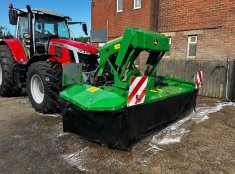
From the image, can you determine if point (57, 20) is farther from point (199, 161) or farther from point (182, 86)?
point (199, 161)

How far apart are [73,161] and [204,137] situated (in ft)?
7.98

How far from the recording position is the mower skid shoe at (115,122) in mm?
3688

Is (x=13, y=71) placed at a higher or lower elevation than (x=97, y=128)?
higher

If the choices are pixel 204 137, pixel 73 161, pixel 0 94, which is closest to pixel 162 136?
pixel 204 137

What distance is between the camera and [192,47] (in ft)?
32.8

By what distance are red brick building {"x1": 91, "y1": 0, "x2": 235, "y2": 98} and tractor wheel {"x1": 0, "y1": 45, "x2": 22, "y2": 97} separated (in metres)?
5.84

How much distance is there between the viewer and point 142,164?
341 centimetres

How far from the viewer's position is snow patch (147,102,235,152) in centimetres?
419

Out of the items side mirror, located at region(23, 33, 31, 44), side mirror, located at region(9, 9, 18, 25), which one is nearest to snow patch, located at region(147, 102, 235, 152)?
side mirror, located at region(23, 33, 31, 44)

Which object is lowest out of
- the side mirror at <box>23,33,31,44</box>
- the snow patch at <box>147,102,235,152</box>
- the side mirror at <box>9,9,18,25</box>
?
the snow patch at <box>147,102,235,152</box>

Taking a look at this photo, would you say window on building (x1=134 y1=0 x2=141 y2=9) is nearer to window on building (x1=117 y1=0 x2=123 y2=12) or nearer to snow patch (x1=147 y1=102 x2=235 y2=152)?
window on building (x1=117 y1=0 x2=123 y2=12)

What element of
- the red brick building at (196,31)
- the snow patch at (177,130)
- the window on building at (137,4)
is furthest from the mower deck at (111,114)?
the window on building at (137,4)

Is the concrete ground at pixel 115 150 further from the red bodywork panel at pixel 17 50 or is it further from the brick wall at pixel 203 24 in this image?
the brick wall at pixel 203 24

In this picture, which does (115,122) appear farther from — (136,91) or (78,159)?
(78,159)
